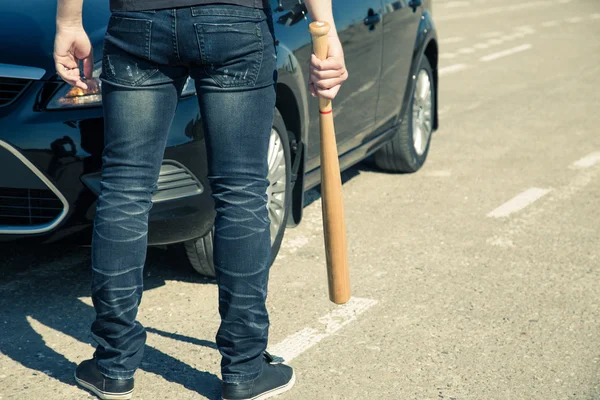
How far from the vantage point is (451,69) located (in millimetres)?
10938

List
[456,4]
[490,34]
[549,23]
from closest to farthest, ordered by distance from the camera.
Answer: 1. [490,34]
2. [549,23]
3. [456,4]

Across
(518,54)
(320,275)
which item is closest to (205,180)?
(320,275)

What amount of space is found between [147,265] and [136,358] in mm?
1501

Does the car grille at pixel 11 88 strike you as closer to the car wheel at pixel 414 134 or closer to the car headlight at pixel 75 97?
the car headlight at pixel 75 97

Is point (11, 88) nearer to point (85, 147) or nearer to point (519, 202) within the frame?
point (85, 147)

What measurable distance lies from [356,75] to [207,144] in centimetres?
216

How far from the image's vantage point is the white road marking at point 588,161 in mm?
6686

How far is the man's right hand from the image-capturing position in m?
3.08

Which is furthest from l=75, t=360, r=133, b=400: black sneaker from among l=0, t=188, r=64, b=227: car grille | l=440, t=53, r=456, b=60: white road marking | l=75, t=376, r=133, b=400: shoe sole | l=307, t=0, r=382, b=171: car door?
Result: l=440, t=53, r=456, b=60: white road marking

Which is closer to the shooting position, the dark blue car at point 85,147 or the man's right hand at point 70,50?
the man's right hand at point 70,50

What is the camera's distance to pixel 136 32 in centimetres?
294

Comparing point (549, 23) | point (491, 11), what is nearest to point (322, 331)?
point (549, 23)

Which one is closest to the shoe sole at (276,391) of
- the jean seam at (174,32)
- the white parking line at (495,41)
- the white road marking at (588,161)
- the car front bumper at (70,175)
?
the car front bumper at (70,175)

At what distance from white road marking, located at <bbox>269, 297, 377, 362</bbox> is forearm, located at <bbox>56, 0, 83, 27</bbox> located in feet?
4.58
